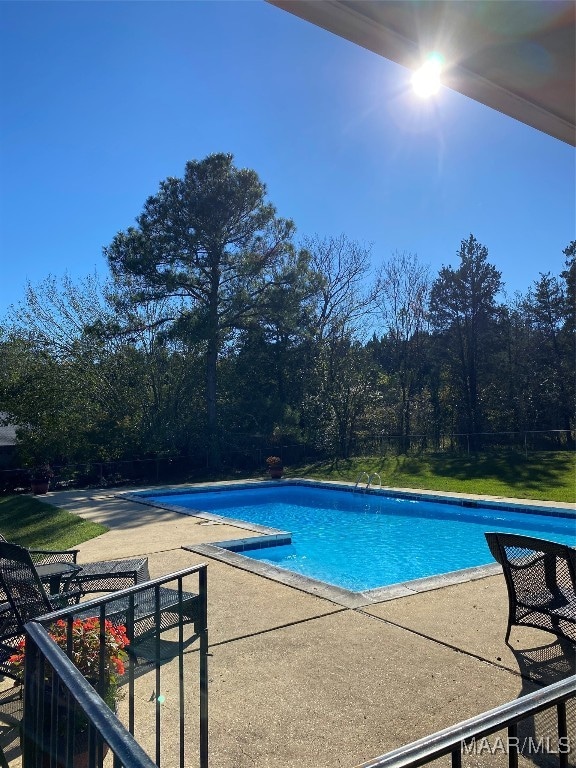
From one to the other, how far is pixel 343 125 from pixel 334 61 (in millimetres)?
4237

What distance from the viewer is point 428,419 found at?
82.9ft

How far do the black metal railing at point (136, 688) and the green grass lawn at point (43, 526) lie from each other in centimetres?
459

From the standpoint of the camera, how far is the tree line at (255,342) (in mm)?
18234

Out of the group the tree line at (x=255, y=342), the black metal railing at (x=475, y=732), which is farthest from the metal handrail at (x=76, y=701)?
the tree line at (x=255, y=342)

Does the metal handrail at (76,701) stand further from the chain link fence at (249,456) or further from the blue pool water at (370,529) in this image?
the chain link fence at (249,456)

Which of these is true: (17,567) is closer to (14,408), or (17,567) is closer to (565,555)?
(565,555)

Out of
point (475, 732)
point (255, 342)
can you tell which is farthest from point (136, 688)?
point (255, 342)

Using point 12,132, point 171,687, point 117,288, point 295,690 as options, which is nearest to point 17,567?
point 171,687

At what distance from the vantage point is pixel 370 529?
35.7ft

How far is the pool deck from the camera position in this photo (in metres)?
2.87

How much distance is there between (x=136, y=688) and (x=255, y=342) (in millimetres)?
18764

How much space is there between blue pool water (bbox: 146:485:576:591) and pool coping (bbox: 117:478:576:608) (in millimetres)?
138
